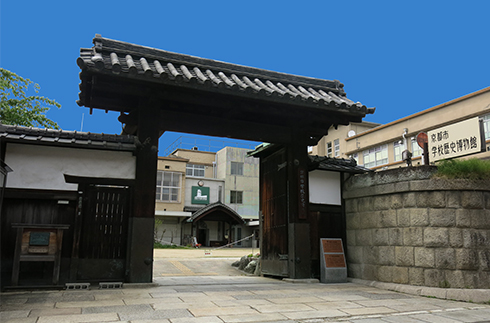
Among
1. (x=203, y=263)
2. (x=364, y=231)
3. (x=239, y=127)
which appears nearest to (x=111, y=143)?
(x=239, y=127)

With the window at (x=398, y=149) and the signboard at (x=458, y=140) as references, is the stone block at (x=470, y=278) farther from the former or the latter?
the window at (x=398, y=149)

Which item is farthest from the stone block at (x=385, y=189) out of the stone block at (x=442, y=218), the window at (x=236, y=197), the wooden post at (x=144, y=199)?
the window at (x=236, y=197)

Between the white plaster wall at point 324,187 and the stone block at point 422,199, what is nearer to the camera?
the stone block at point 422,199

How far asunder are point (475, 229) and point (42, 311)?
8.20 metres

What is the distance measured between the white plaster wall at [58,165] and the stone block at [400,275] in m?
6.30

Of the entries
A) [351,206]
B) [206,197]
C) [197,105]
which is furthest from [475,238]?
[206,197]

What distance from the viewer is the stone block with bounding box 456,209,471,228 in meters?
8.29

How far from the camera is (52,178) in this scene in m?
8.19

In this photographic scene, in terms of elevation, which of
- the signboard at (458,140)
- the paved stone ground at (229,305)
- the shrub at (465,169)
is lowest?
the paved stone ground at (229,305)

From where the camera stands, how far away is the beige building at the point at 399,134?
2654 cm

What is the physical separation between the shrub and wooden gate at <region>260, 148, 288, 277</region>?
3763 millimetres

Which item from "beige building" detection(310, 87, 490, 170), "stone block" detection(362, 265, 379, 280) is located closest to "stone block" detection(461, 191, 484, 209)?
"stone block" detection(362, 265, 379, 280)

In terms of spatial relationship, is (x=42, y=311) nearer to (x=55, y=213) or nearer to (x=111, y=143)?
(x=55, y=213)

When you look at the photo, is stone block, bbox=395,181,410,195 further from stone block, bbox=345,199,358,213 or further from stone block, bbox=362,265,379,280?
stone block, bbox=362,265,379,280
